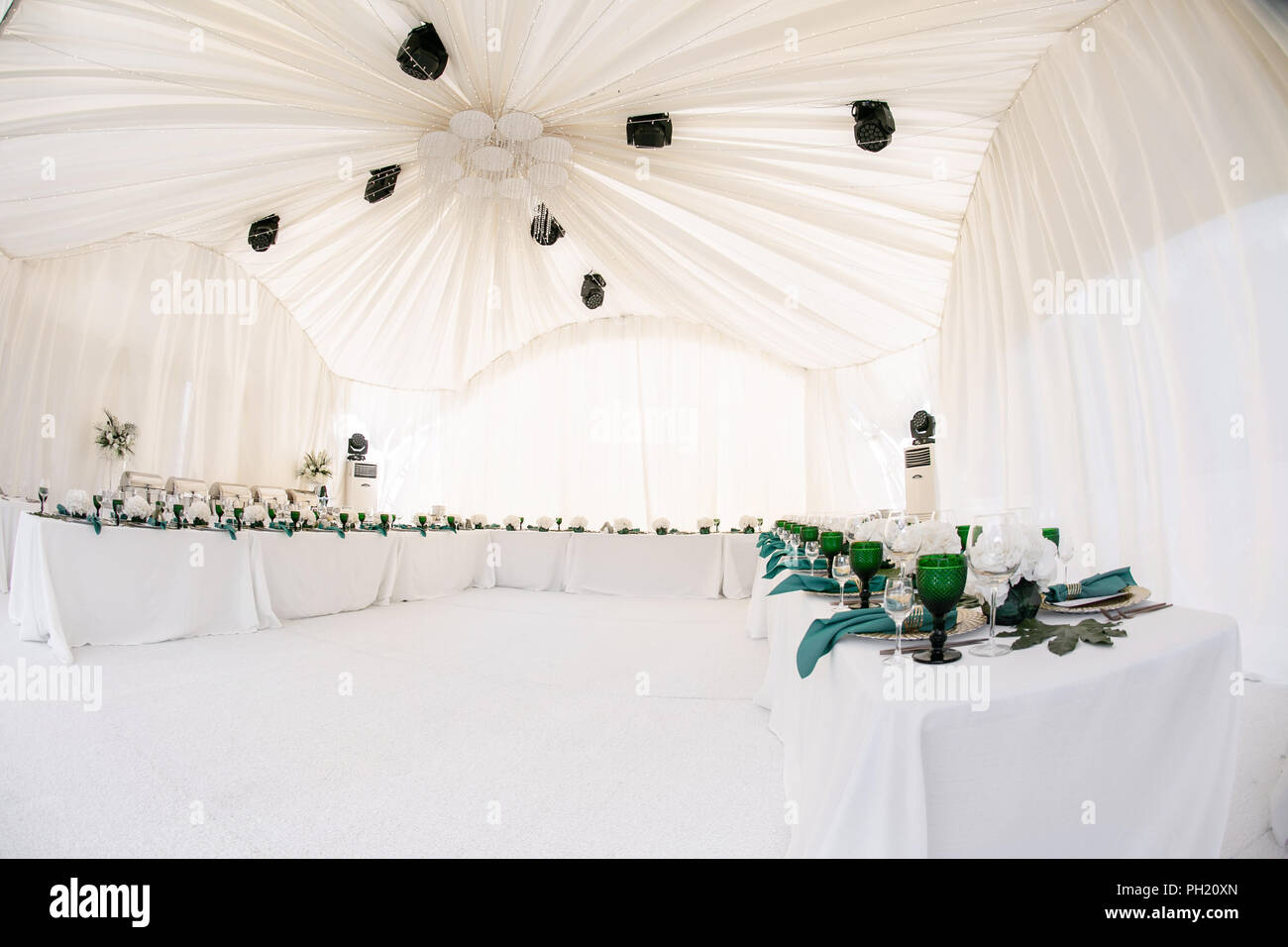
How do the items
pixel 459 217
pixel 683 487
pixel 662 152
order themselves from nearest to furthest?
pixel 662 152, pixel 459 217, pixel 683 487

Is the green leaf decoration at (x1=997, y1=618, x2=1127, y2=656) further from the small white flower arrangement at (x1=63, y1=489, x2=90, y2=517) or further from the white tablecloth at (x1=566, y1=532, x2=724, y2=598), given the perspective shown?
the white tablecloth at (x1=566, y1=532, x2=724, y2=598)

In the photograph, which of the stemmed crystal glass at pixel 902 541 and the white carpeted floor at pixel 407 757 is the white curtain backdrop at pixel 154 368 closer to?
the white carpeted floor at pixel 407 757

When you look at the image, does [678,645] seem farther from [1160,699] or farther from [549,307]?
[549,307]

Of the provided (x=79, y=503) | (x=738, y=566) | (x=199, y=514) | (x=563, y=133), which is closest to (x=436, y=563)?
(x=199, y=514)

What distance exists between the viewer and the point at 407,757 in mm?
1967

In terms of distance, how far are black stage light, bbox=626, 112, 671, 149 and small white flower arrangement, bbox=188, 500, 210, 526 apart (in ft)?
16.4

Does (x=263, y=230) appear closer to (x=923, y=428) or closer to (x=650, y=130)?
(x=650, y=130)

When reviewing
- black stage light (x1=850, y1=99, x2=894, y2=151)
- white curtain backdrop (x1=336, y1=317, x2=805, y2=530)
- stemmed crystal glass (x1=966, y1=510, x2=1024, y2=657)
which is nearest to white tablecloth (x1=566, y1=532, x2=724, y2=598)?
white curtain backdrop (x1=336, y1=317, x2=805, y2=530)

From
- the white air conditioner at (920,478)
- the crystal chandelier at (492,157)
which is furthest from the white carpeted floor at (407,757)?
the white air conditioner at (920,478)

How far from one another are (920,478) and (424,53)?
790 cm

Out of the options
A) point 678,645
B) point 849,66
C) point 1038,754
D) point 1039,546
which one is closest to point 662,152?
point 849,66

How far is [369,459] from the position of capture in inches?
448

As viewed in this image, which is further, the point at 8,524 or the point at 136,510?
the point at 8,524

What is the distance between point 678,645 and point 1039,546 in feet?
9.92
